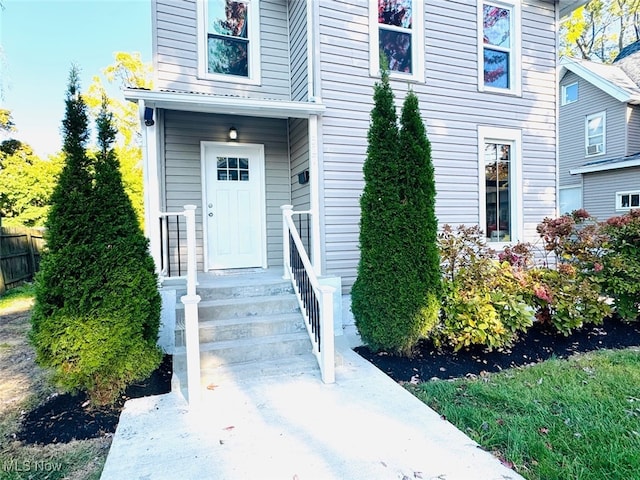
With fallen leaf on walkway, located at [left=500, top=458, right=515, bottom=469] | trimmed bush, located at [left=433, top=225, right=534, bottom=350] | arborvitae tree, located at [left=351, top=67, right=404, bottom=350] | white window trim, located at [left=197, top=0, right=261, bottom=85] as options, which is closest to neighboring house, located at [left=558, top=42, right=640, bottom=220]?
trimmed bush, located at [left=433, top=225, right=534, bottom=350]

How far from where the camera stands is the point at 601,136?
12.4 metres

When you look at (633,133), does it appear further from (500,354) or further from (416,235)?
(416,235)

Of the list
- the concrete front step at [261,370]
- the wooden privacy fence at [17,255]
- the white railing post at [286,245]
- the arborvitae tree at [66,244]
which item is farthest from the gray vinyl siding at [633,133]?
the wooden privacy fence at [17,255]

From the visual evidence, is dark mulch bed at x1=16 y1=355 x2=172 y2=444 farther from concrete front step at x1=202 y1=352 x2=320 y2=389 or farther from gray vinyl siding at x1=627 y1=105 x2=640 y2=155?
gray vinyl siding at x1=627 y1=105 x2=640 y2=155

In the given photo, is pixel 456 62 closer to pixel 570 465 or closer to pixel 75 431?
pixel 570 465

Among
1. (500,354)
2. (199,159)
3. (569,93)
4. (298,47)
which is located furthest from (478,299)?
(569,93)

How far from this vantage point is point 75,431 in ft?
8.73

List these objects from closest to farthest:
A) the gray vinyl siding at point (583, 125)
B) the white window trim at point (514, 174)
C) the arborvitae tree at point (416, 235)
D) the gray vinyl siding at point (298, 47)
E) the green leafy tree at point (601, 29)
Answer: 1. the arborvitae tree at point (416, 235)
2. the gray vinyl siding at point (298, 47)
3. the white window trim at point (514, 174)
4. the gray vinyl siding at point (583, 125)
5. the green leafy tree at point (601, 29)

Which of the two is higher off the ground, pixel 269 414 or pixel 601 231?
pixel 601 231

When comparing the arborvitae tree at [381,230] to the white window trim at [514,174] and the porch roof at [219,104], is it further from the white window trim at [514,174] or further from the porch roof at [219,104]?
the white window trim at [514,174]

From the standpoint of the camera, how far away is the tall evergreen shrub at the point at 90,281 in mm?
2826

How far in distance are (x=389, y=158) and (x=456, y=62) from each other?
316 cm

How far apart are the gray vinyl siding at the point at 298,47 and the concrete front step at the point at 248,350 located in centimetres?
339

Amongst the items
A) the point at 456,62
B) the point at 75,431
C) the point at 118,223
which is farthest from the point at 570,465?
the point at 456,62
